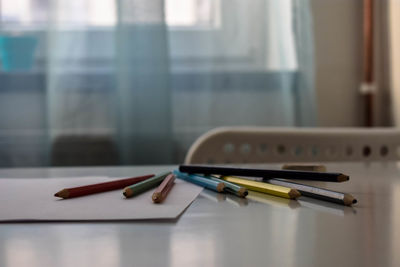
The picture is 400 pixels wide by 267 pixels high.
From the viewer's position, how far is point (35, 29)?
1.46 meters

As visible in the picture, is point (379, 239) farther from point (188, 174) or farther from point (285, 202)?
point (188, 174)

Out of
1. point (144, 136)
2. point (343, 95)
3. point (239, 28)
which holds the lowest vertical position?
point (144, 136)

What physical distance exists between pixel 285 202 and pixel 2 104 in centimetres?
131

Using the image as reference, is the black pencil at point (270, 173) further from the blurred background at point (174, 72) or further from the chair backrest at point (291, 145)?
the blurred background at point (174, 72)

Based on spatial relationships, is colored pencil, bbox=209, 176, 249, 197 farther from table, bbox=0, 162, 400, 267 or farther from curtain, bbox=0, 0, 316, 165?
curtain, bbox=0, 0, 316, 165

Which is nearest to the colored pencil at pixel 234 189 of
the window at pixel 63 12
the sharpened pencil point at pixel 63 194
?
the sharpened pencil point at pixel 63 194

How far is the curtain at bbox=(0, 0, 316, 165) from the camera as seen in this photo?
1433 mm

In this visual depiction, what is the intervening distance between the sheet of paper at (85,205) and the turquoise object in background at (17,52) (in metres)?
1.13

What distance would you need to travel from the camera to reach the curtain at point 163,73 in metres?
1.43

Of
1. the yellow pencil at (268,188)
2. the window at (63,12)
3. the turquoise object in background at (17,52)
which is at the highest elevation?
the window at (63,12)

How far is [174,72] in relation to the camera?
1495mm

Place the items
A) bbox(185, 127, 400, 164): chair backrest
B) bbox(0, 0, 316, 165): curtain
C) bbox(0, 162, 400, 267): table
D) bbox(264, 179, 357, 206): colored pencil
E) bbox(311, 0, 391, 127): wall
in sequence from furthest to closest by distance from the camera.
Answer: bbox(311, 0, 391, 127): wall < bbox(0, 0, 316, 165): curtain < bbox(185, 127, 400, 164): chair backrest < bbox(264, 179, 357, 206): colored pencil < bbox(0, 162, 400, 267): table

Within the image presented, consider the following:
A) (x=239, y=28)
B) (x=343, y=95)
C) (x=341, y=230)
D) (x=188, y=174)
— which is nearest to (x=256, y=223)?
(x=341, y=230)

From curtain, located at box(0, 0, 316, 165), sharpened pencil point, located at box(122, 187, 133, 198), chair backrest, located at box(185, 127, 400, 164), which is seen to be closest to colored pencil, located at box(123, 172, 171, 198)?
sharpened pencil point, located at box(122, 187, 133, 198)
